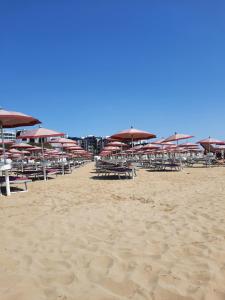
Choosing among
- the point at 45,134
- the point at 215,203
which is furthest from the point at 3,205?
the point at 45,134

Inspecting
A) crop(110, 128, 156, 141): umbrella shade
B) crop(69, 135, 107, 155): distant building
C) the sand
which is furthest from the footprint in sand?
crop(69, 135, 107, 155): distant building

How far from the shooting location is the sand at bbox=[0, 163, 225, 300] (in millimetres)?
2293

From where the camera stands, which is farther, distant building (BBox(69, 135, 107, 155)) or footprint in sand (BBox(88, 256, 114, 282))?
distant building (BBox(69, 135, 107, 155))

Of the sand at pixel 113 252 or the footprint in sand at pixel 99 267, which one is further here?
the footprint in sand at pixel 99 267

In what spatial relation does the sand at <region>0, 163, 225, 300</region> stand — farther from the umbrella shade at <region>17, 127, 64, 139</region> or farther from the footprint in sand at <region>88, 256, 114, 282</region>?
the umbrella shade at <region>17, 127, 64, 139</region>

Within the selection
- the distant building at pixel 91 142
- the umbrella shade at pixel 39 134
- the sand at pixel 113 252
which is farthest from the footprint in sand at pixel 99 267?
the distant building at pixel 91 142

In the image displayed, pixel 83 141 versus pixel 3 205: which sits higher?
pixel 83 141

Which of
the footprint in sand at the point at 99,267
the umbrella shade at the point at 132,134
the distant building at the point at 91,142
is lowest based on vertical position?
the footprint in sand at the point at 99,267

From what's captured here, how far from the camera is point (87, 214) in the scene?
16.0ft

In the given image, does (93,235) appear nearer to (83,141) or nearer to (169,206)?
(169,206)

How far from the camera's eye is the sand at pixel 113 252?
2.29 metres

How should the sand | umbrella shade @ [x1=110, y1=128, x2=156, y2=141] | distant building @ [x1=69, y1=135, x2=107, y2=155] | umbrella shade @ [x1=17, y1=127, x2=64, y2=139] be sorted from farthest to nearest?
1. distant building @ [x1=69, y1=135, x2=107, y2=155]
2. umbrella shade @ [x1=110, y1=128, x2=156, y2=141]
3. umbrella shade @ [x1=17, y1=127, x2=64, y2=139]
4. the sand

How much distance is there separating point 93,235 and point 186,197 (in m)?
3.57

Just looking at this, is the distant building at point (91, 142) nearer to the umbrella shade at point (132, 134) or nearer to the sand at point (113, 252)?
the umbrella shade at point (132, 134)
